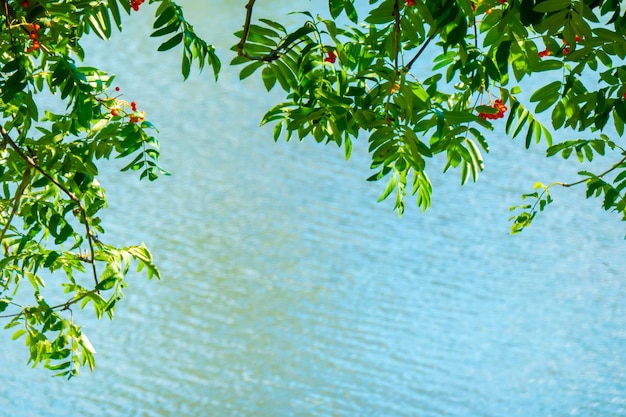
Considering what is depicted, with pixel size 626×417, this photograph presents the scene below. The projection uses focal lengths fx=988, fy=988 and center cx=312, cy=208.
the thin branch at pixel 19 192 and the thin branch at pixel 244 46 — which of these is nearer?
the thin branch at pixel 244 46

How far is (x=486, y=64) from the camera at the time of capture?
1660mm

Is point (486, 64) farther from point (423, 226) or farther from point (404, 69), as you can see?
point (423, 226)

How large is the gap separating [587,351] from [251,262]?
69.9 inches

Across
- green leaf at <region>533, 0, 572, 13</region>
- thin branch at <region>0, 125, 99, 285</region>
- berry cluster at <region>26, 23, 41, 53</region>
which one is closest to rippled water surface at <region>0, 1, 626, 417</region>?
thin branch at <region>0, 125, 99, 285</region>

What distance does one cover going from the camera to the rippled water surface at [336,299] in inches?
170

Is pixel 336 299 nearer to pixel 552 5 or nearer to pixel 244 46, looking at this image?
pixel 244 46

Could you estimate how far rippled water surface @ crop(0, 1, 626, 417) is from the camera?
431 cm

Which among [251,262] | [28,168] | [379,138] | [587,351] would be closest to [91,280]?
[251,262]

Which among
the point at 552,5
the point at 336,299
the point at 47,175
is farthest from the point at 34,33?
the point at 336,299

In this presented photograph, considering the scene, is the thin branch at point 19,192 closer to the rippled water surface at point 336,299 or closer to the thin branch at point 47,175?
the thin branch at point 47,175

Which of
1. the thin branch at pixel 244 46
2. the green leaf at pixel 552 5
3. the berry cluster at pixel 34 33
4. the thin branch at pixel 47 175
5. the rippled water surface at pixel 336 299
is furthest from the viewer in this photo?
the rippled water surface at pixel 336 299

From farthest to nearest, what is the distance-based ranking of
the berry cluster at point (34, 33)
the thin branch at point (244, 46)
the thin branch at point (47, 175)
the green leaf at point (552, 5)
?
1. the thin branch at point (47, 175)
2. the berry cluster at point (34, 33)
3. the thin branch at point (244, 46)
4. the green leaf at point (552, 5)

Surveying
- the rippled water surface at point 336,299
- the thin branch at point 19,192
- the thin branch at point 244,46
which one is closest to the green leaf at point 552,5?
the thin branch at point 244,46

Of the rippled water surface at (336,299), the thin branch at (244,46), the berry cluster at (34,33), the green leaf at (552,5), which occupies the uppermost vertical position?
the green leaf at (552,5)
